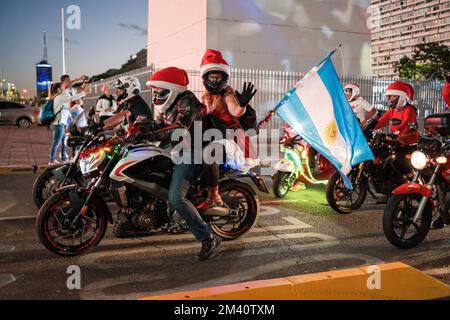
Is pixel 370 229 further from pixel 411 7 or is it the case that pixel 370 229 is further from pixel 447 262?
pixel 411 7

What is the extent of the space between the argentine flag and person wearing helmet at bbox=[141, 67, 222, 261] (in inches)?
66.0

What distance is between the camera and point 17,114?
26562mm

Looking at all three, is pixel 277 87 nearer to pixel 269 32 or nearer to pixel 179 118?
pixel 269 32

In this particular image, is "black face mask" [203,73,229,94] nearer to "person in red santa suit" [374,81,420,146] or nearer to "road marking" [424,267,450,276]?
"road marking" [424,267,450,276]

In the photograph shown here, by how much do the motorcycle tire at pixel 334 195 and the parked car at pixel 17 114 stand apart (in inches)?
909

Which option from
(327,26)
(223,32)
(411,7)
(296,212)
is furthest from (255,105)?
(411,7)

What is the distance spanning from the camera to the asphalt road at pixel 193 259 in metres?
4.32

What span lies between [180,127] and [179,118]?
85 mm

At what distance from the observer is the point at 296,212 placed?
7293 millimetres

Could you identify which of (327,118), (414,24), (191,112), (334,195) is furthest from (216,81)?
(414,24)

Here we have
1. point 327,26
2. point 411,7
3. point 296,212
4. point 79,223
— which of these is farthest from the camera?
point 411,7

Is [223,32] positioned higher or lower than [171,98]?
higher

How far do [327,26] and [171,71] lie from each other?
14081 millimetres

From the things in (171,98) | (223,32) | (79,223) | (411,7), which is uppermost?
(411,7)
